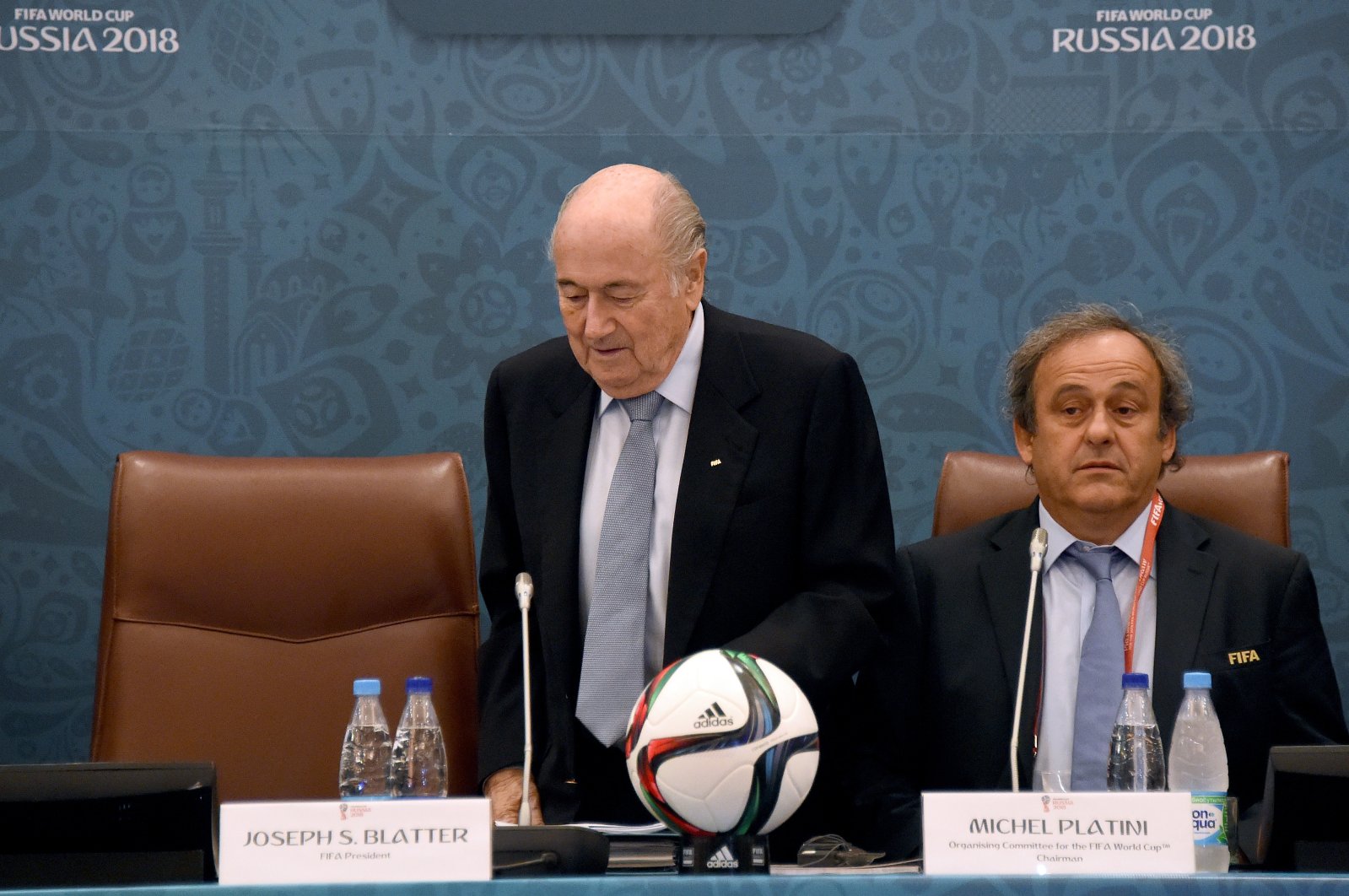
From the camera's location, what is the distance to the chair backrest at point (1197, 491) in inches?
110

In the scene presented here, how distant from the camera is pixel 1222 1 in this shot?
11.0ft

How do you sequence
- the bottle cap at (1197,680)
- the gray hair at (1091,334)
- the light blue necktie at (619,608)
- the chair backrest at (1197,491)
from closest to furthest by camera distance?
1. the bottle cap at (1197,680)
2. the light blue necktie at (619,608)
3. the gray hair at (1091,334)
4. the chair backrest at (1197,491)

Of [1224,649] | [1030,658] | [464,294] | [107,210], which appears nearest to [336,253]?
[464,294]

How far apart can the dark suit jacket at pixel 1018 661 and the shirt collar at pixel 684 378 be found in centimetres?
48

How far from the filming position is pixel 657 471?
247 cm

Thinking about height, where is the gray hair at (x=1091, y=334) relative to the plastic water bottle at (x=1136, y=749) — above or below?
above

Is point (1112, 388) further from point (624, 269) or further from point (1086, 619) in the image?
point (624, 269)

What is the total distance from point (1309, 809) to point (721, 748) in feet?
2.13

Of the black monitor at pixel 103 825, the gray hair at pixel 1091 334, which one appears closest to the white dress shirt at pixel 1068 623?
the gray hair at pixel 1091 334

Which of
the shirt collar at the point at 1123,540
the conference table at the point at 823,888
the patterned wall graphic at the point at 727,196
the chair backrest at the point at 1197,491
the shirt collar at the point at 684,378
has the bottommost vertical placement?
the conference table at the point at 823,888

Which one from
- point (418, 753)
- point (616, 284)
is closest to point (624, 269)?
point (616, 284)

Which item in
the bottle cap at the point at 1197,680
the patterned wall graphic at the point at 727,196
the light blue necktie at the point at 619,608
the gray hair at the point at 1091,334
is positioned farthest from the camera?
the patterned wall graphic at the point at 727,196

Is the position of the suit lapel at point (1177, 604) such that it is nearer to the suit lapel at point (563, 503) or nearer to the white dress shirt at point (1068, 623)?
the white dress shirt at point (1068, 623)

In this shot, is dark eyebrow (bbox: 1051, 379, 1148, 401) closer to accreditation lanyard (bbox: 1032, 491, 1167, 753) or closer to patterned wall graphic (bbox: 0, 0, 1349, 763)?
accreditation lanyard (bbox: 1032, 491, 1167, 753)
